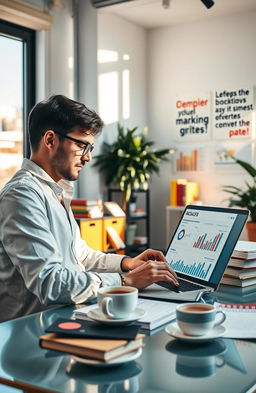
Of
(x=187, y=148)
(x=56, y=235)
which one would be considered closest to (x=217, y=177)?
(x=187, y=148)

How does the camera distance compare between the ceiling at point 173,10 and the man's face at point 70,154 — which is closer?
the man's face at point 70,154

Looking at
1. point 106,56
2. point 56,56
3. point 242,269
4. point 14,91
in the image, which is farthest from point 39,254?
point 106,56

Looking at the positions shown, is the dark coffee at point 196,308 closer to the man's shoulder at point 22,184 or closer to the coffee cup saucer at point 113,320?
the coffee cup saucer at point 113,320

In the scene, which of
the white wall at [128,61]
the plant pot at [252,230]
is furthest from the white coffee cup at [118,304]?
the white wall at [128,61]

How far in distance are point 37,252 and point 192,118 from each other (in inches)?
169

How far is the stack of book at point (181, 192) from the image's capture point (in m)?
5.23

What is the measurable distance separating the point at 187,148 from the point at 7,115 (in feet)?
6.84

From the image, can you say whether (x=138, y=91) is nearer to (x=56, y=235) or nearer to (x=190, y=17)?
(x=190, y=17)

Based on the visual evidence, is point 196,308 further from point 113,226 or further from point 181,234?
point 113,226

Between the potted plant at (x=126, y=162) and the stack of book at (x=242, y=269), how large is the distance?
3.14 m

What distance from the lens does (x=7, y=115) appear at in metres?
4.26

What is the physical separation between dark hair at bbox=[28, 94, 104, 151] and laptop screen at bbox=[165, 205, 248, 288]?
471 mm

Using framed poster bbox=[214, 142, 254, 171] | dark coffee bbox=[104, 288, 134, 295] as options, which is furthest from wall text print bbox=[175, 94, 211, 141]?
dark coffee bbox=[104, 288, 134, 295]

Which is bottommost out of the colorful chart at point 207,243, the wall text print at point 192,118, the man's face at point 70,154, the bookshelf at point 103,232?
the bookshelf at point 103,232
